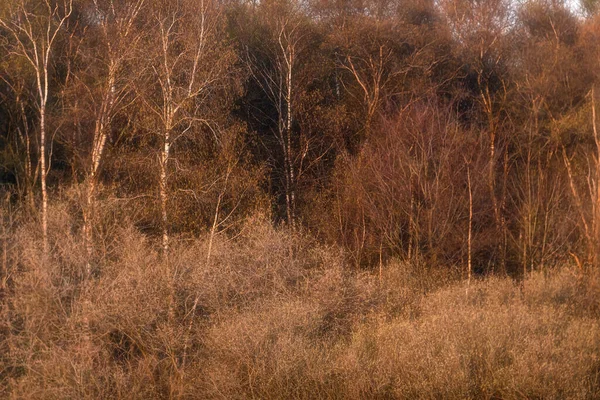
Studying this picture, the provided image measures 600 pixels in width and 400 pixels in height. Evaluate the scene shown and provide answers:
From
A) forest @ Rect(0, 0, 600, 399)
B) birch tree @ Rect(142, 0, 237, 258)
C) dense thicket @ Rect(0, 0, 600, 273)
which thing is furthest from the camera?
dense thicket @ Rect(0, 0, 600, 273)

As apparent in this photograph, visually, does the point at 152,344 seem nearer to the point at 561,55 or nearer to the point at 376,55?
the point at 376,55

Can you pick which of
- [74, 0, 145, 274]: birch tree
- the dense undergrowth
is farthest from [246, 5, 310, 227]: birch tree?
the dense undergrowth

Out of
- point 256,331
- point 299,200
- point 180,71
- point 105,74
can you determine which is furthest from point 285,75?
point 256,331

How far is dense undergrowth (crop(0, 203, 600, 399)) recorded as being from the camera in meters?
8.77

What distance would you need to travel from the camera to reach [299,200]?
18.7m

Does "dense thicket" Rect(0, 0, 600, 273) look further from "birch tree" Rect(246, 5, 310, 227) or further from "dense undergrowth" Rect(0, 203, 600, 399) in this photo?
"dense undergrowth" Rect(0, 203, 600, 399)

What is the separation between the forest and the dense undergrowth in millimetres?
41

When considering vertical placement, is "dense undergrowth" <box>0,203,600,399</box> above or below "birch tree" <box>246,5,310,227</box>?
below

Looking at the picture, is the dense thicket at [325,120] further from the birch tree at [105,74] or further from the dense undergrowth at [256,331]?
the dense undergrowth at [256,331]

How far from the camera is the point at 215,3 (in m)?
15.5

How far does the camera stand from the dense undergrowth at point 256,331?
877cm

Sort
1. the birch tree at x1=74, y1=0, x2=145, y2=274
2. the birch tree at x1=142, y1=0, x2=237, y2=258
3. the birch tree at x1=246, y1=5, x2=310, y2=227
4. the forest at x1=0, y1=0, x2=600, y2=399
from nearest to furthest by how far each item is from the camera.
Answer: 1. the forest at x1=0, y1=0, x2=600, y2=399
2. the birch tree at x1=74, y1=0, x2=145, y2=274
3. the birch tree at x1=142, y1=0, x2=237, y2=258
4. the birch tree at x1=246, y1=5, x2=310, y2=227

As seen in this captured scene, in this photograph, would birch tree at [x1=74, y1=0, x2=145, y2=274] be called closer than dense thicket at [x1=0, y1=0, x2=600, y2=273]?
Yes

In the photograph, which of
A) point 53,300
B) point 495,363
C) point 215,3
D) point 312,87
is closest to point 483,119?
point 312,87
